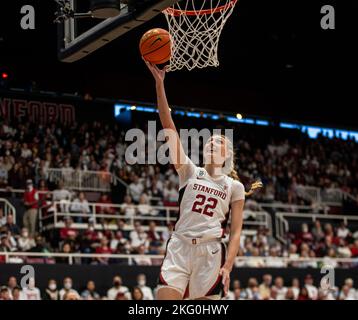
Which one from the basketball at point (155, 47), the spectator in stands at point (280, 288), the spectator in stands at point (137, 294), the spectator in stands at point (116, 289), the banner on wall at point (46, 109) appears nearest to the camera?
the basketball at point (155, 47)

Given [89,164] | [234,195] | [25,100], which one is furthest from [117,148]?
[234,195]

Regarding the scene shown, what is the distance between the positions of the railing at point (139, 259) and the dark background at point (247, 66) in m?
6.11

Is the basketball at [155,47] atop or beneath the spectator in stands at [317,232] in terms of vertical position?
atop

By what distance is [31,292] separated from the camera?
44.5 feet

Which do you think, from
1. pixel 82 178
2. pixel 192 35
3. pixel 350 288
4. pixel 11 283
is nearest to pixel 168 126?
pixel 192 35

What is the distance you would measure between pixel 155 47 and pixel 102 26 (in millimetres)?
1293

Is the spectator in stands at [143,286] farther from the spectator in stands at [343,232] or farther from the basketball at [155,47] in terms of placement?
the basketball at [155,47]

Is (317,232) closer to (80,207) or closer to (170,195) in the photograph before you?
(170,195)

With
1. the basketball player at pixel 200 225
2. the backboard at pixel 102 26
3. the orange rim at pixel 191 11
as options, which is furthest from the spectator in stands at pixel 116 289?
the basketball player at pixel 200 225

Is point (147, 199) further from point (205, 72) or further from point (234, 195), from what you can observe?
point (234, 195)

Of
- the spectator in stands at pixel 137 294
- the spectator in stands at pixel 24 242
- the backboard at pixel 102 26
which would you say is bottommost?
the spectator in stands at pixel 137 294

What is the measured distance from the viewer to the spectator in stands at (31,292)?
13.5m

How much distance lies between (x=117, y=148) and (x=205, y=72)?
6.87 metres

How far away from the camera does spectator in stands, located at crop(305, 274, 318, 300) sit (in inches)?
649
